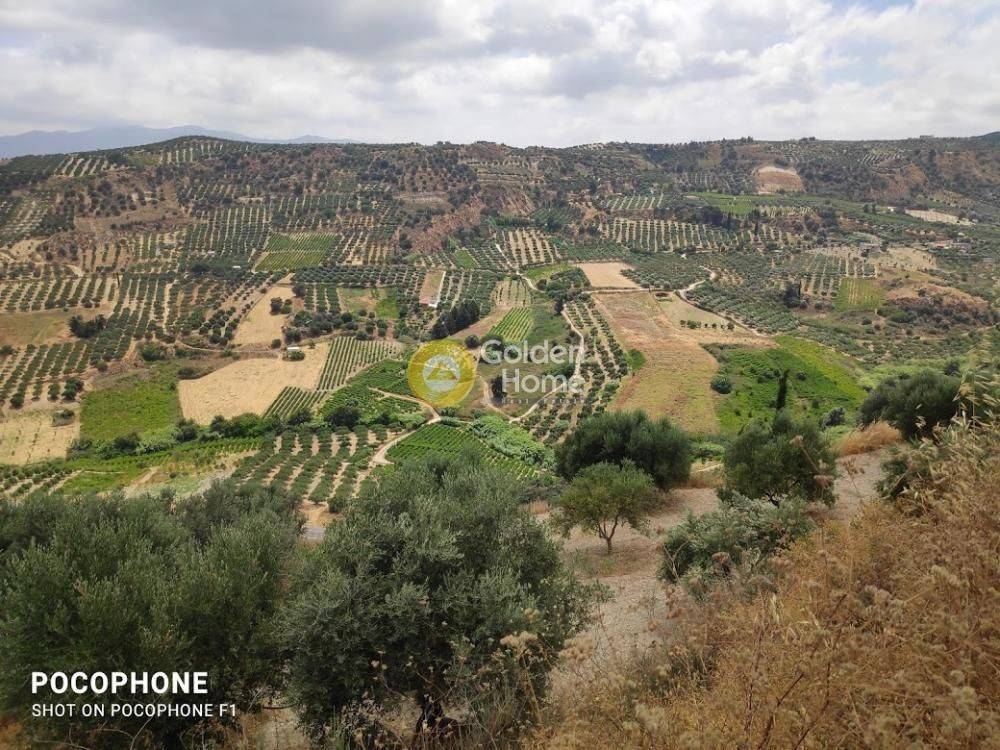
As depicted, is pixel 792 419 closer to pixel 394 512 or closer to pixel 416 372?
pixel 394 512

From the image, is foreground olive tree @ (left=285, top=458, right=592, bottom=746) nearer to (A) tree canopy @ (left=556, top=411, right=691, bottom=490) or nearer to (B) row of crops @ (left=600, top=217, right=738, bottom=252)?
(A) tree canopy @ (left=556, top=411, right=691, bottom=490)

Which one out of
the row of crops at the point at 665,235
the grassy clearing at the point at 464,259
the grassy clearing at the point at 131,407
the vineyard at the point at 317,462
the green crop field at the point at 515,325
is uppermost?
the row of crops at the point at 665,235

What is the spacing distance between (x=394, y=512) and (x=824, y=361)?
60115mm

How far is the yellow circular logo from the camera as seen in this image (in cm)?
5819

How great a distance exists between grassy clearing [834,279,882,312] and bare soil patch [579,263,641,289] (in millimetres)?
29967

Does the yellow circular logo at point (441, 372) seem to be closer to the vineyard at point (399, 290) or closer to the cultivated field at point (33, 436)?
the vineyard at point (399, 290)

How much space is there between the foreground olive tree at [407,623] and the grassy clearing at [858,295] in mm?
86525

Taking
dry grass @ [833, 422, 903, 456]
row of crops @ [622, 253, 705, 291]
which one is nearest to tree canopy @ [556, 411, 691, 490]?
dry grass @ [833, 422, 903, 456]

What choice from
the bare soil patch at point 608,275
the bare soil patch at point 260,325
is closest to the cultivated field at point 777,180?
the bare soil patch at point 608,275

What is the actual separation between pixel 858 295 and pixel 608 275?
1517 inches

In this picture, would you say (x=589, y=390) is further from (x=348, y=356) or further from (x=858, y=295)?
(x=858, y=295)

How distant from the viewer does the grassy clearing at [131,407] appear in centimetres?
5075

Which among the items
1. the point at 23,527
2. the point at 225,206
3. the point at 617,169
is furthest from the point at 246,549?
the point at 617,169

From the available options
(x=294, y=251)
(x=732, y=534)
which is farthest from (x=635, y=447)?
(x=294, y=251)
